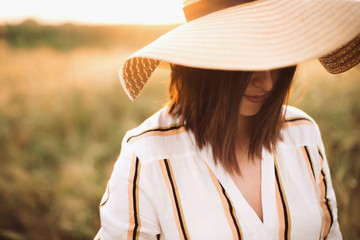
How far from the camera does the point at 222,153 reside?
721mm

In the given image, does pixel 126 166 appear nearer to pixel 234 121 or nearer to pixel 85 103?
pixel 234 121

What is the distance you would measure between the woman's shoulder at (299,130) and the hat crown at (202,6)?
0.50m

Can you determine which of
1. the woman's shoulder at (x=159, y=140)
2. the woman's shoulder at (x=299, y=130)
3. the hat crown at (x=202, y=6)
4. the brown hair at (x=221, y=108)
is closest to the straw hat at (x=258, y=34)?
the hat crown at (x=202, y=6)

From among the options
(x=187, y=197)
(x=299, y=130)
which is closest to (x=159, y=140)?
(x=187, y=197)

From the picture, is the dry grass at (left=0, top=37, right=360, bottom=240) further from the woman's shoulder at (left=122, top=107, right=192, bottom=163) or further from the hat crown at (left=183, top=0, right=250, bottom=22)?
the hat crown at (left=183, top=0, right=250, bottom=22)

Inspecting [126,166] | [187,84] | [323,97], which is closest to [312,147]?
[187,84]

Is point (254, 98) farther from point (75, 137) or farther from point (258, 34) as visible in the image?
point (75, 137)

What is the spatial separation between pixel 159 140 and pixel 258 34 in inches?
16.4

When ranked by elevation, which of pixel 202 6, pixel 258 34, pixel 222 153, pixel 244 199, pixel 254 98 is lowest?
pixel 244 199

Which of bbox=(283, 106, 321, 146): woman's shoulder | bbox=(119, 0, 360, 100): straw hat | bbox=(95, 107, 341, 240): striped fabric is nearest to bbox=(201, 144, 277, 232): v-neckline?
bbox=(95, 107, 341, 240): striped fabric

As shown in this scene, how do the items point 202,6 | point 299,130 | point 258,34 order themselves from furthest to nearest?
point 299,130, point 202,6, point 258,34

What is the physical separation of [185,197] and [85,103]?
2.78m

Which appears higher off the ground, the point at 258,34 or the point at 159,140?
the point at 258,34

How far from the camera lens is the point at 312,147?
842 millimetres
